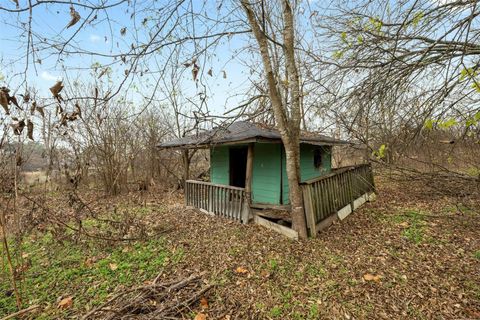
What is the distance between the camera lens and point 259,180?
7.51m

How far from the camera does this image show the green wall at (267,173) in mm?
7012

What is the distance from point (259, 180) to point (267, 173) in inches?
16.2

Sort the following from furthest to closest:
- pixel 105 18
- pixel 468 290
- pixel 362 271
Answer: pixel 362 271, pixel 468 290, pixel 105 18

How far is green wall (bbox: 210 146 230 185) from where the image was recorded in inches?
326

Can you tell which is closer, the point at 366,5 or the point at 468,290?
the point at 468,290

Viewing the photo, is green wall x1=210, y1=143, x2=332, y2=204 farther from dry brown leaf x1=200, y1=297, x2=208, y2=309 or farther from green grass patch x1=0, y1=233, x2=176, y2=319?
dry brown leaf x1=200, y1=297, x2=208, y2=309

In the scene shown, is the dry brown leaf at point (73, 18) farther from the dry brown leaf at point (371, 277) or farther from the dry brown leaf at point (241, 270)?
the dry brown leaf at point (371, 277)

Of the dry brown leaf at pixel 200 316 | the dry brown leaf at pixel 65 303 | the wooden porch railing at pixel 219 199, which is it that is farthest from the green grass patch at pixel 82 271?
the wooden porch railing at pixel 219 199

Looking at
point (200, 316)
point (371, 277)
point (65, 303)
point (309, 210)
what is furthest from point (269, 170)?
point (65, 303)

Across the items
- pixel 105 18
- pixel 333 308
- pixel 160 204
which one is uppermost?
pixel 105 18

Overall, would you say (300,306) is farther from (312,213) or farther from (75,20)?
(75,20)

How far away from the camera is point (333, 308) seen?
3.10 metres

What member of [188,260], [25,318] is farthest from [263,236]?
[25,318]

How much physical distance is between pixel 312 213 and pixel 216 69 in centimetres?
381
